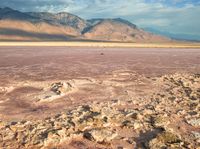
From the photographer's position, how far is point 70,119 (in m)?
8.99

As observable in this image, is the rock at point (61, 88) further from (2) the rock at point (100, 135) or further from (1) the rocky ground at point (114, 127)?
(2) the rock at point (100, 135)

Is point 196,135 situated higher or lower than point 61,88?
higher

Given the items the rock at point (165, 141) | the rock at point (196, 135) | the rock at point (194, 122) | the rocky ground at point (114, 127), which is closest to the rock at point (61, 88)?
the rocky ground at point (114, 127)

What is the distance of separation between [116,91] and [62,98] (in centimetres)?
282

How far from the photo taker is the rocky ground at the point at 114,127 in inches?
291

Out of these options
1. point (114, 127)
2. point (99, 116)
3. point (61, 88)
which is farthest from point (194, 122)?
point (61, 88)

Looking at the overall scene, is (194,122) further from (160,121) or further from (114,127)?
(114,127)

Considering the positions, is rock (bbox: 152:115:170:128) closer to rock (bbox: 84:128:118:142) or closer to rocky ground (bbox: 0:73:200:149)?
rocky ground (bbox: 0:73:200:149)

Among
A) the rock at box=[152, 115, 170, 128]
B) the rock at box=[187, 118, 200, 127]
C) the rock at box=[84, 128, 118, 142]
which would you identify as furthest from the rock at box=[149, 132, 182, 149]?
the rock at box=[187, 118, 200, 127]

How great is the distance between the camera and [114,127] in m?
8.59

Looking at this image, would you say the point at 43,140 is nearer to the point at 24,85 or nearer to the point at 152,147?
the point at 152,147

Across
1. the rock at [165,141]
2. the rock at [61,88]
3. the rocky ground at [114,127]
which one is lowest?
the rock at [61,88]

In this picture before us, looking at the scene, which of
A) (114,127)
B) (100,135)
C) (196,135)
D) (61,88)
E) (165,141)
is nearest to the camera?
(165,141)

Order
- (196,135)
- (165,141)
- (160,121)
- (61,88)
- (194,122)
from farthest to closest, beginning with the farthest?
(61,88) → (194,122) → (160,121) → (196,135) → (165,141)
